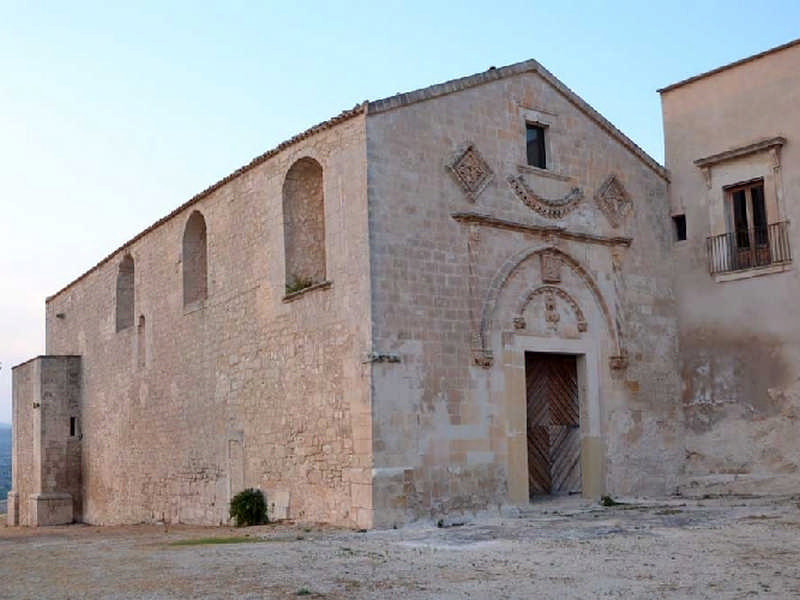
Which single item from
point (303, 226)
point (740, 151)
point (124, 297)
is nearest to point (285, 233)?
point (303, 226)

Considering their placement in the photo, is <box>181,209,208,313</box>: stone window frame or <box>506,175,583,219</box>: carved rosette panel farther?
<box>181,209,208,313</box>: stone window frame

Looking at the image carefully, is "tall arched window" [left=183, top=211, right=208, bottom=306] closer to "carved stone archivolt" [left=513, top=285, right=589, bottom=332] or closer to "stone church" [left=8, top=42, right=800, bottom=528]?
"stone church" [left=8, top=42, right=800, bottom=528]

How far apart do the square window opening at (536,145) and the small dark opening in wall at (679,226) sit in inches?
114

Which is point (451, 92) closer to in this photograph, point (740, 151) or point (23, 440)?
point (740, 151)

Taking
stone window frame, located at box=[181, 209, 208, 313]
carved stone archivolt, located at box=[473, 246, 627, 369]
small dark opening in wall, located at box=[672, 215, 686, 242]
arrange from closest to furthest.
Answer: carved stone archivolt, located at box=[473, 246, 627, 369] → small dark opening in wall, located at box=[672, 215, 686, 242] → stone window frame, located at box=[181, 209, 208, 313]

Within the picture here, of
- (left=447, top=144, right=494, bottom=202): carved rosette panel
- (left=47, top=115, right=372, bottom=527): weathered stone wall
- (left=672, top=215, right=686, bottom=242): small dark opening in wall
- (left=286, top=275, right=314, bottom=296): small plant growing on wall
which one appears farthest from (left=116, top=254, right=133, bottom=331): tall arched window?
(left=672, top=215, right=686, bottom=242): small dark opening in wall

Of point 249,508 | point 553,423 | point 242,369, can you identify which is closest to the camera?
point 249,508

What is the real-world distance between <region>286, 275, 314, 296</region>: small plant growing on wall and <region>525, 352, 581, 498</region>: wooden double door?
3.48 meters

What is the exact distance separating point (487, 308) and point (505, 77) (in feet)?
11.8

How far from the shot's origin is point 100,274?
2262 centimetres

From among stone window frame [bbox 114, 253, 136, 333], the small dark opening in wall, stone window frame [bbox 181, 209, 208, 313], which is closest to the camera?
the small dark opening in wall

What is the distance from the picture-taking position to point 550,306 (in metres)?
14.5

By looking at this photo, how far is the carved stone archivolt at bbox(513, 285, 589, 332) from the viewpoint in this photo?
14086 millimetres

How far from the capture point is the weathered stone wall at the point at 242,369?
12.8 metres
